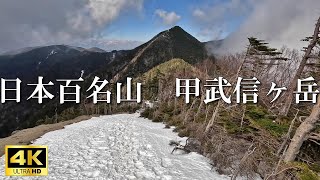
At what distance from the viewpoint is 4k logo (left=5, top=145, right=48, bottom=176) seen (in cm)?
1320

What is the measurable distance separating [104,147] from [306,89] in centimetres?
1285

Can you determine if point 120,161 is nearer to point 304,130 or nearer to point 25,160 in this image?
point 25,160

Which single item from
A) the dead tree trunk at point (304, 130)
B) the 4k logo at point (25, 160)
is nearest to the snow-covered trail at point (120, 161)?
the 4k logo at point (25, 160)

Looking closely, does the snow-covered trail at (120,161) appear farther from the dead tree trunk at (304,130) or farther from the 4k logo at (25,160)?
the dead tree trunk at (304,130)

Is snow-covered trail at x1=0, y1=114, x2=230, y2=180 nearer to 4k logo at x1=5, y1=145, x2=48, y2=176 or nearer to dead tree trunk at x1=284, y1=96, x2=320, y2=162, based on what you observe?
4k logo at x1=5, y1=145, x2=48, y2=176

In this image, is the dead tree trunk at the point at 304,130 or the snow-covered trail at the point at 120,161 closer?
the dead tree trunk at the point at 304,130

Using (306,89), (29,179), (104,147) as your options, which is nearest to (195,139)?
(104,147)

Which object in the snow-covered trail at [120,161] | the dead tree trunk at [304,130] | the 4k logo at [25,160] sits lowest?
the snow-covered trail at [120,161]

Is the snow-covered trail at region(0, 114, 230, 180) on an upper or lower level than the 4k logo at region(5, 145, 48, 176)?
lower

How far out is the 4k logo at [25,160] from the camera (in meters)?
13.2

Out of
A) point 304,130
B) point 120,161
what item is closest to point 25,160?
point 120,161

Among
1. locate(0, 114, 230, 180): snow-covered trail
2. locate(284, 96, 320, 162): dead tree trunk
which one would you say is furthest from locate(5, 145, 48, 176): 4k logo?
Result: locate(284, 96, 320, 162): dead tree trunk

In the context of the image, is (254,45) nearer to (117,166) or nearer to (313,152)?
(313,152)

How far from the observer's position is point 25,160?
524 inches
